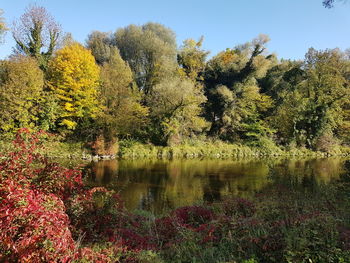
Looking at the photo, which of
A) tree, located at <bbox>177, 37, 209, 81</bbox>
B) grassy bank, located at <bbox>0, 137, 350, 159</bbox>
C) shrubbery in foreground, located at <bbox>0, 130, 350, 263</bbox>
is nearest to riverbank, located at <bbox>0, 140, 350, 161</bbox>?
grassy bank, located at <bbox>0, 137, 350, 159</bbox>

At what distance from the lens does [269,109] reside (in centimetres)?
3847

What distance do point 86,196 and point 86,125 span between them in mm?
22533

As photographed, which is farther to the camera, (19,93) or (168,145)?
(168,145)

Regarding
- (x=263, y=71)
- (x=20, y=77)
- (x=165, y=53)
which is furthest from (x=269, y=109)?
(x=20, y=77)

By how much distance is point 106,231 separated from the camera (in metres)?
5.95

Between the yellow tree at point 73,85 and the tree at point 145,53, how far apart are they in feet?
31.6

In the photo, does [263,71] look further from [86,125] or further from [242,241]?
[242,241]

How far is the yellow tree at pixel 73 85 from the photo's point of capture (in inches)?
1025

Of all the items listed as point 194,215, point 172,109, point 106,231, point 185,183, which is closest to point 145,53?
point 172,109

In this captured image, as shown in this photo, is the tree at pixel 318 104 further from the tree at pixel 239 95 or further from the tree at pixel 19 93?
the tree at pixel 19 93

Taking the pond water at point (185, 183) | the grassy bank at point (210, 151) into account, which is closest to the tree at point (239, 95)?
the grassy bank at point (210, 151)

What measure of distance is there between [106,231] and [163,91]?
24.7 m

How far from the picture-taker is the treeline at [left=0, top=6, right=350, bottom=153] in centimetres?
2555

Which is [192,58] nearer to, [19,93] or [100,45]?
[100,45]
